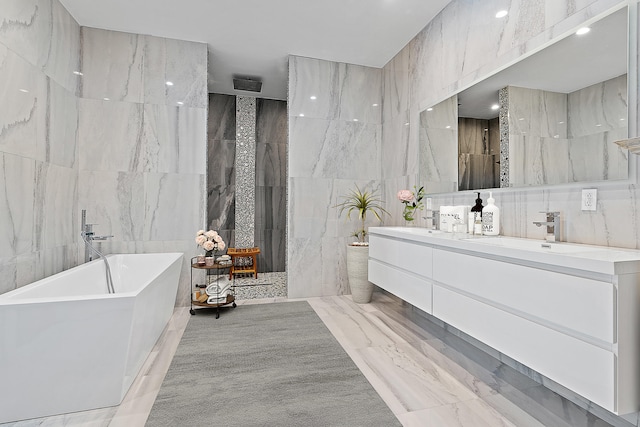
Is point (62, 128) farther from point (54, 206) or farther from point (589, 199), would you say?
point (589, 199)

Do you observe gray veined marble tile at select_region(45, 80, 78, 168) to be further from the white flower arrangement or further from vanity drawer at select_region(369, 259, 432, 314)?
vanity drawer at select_region(369, 259, 432, 314)

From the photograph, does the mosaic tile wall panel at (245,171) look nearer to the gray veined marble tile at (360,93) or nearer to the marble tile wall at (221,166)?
the marble tile wall at (221,166)

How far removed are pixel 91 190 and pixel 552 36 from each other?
394 cm

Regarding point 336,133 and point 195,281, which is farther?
point 336,133

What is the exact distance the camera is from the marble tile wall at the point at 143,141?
3.15m

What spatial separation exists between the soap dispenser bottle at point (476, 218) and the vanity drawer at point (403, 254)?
15.7 inches

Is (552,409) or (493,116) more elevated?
(493,116)

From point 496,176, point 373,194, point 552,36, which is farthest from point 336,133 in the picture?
point 552,36

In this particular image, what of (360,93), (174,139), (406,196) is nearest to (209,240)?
(174,139)

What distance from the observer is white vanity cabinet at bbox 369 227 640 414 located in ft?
3.76

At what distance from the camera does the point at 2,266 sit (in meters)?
2.01

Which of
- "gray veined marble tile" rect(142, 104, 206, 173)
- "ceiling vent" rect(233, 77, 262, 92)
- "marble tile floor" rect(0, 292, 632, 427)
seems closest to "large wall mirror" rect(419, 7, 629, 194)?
"marble tile floor" rect(0, 292, 632, 427)

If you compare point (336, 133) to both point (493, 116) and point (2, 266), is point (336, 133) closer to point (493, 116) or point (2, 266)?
point (493, 116)

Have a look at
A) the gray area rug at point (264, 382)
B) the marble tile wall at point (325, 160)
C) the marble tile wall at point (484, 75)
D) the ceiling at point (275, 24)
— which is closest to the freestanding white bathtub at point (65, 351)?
the gray area rug at point (264, 382)
